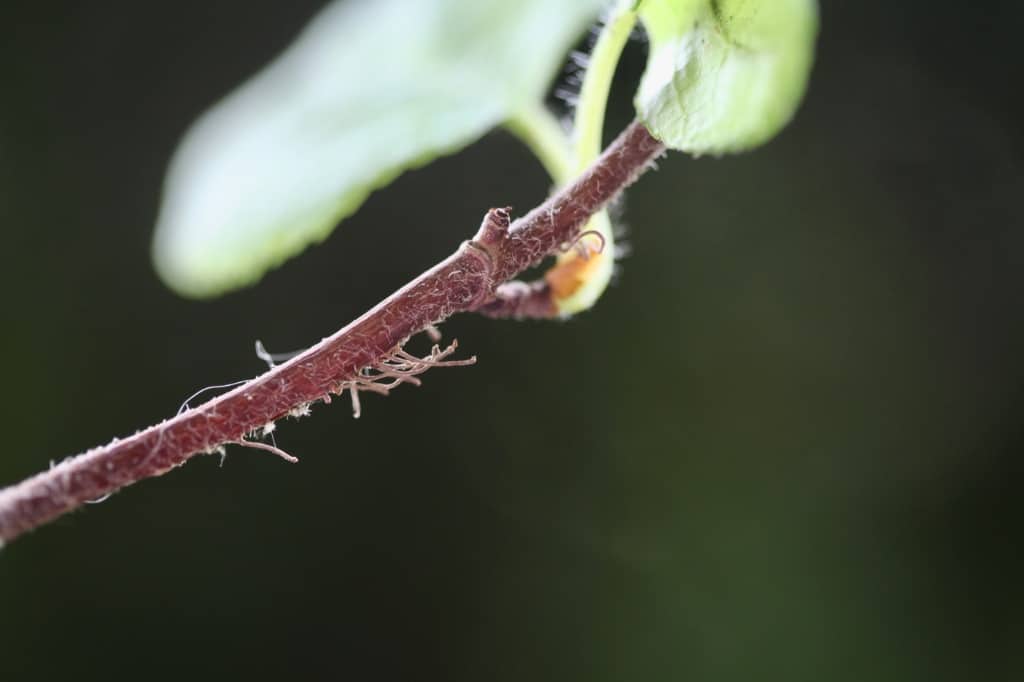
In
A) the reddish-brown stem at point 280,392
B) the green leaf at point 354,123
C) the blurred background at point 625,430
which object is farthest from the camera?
the blurred background at point 625,430

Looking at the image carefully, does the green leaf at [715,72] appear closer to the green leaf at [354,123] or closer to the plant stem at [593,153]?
the plant stem at [593,153]

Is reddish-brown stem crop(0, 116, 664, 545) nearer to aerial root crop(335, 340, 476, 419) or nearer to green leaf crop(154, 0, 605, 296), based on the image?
aerial root crop(335, 340, 476, 419)

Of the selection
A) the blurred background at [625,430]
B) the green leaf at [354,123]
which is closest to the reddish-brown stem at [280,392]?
the green leaf at [354,123]

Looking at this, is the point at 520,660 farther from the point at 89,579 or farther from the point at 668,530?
the point at 89,579

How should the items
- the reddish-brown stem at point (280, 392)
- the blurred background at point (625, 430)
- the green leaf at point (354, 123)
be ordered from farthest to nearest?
the blurred background at point (625, 430) < the green leaf at point (354, 123) < the reddish-brown stem at point (280, 392)

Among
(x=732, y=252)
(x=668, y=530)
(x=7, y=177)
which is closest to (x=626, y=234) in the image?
(x=732, y=252)

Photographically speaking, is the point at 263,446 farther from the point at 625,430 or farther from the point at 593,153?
the point at 625,430
